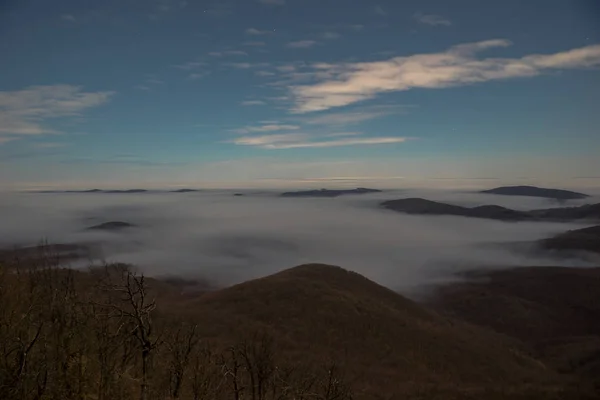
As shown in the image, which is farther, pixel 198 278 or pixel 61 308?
pixel 198 278

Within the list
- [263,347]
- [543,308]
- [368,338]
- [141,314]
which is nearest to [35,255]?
[368,338]

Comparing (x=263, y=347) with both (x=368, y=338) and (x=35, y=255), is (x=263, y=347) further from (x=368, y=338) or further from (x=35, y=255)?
(x=35, y=255)

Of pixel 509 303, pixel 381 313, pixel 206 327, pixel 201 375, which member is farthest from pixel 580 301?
pixel 201 375

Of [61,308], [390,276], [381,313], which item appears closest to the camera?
[61,308]

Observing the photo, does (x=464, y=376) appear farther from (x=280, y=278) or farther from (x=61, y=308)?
(x=61, y=308)

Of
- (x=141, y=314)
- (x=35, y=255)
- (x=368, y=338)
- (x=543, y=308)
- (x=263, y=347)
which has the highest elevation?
(x=141, y=314)
